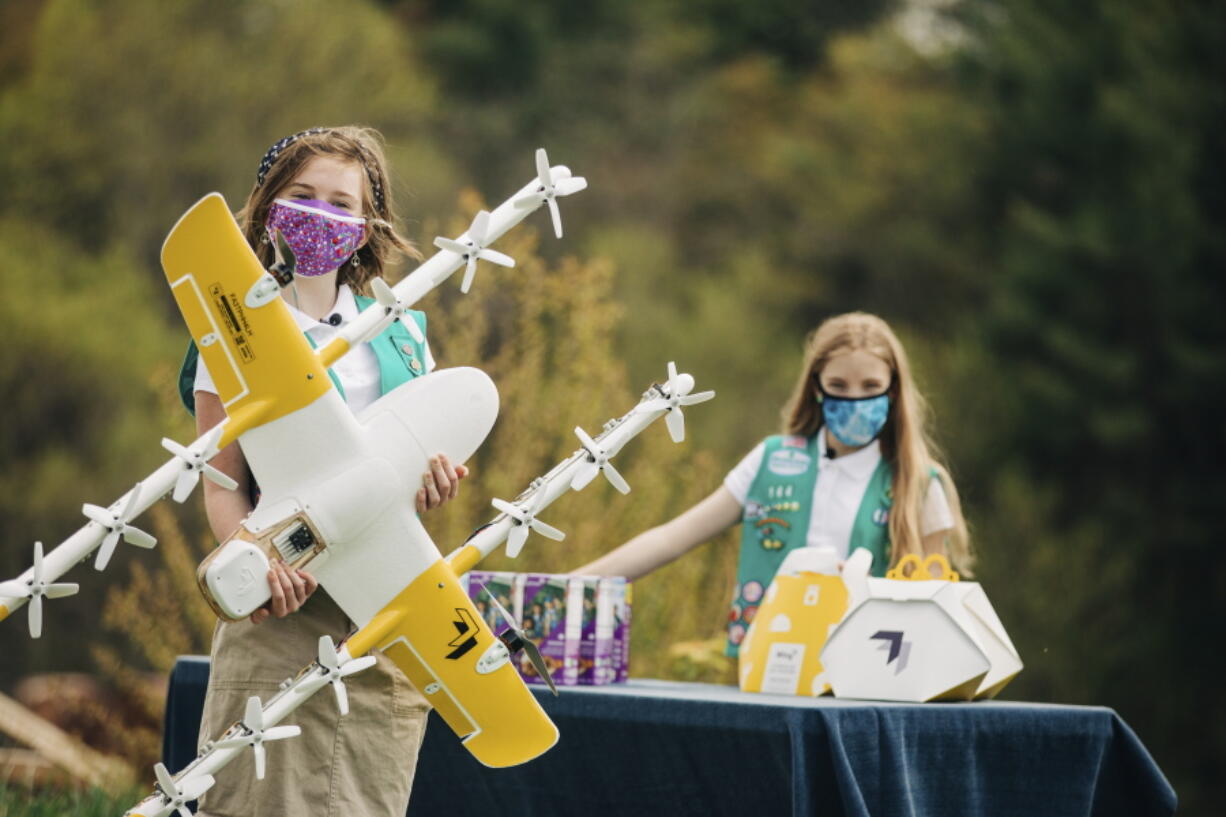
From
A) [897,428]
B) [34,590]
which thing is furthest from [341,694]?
[897,428]

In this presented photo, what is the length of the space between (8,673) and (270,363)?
1235 centimetres

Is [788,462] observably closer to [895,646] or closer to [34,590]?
[895,646]

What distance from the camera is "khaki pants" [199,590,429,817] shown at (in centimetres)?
290

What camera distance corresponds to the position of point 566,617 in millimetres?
4008

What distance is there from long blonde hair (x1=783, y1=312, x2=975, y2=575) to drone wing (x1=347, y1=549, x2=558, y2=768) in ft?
6.38

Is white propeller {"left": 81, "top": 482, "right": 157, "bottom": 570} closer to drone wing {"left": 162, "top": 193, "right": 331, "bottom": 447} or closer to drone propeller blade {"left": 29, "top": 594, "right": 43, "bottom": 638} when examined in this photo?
drone propeller blade {"left": 29, "top": 594, "right": 43, "bottom": 638}

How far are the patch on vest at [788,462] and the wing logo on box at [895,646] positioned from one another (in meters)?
1.17

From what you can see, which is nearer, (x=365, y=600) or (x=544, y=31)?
(x=365, y=600)

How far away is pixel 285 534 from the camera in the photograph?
2.73 meters

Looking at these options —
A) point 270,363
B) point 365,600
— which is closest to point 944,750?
point 365,600

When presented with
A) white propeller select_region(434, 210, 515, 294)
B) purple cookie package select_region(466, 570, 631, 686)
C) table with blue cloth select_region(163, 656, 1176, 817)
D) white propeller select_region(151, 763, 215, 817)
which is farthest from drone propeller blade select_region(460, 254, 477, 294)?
purple cookie package select_region(466, 570, 631, 686)

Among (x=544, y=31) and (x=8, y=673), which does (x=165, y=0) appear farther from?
(x=8, y=673)

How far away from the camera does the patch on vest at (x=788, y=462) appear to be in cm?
487

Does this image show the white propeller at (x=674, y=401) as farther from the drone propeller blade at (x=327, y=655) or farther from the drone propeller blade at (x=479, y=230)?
the drone propeller blade at (x=327, y=655)
